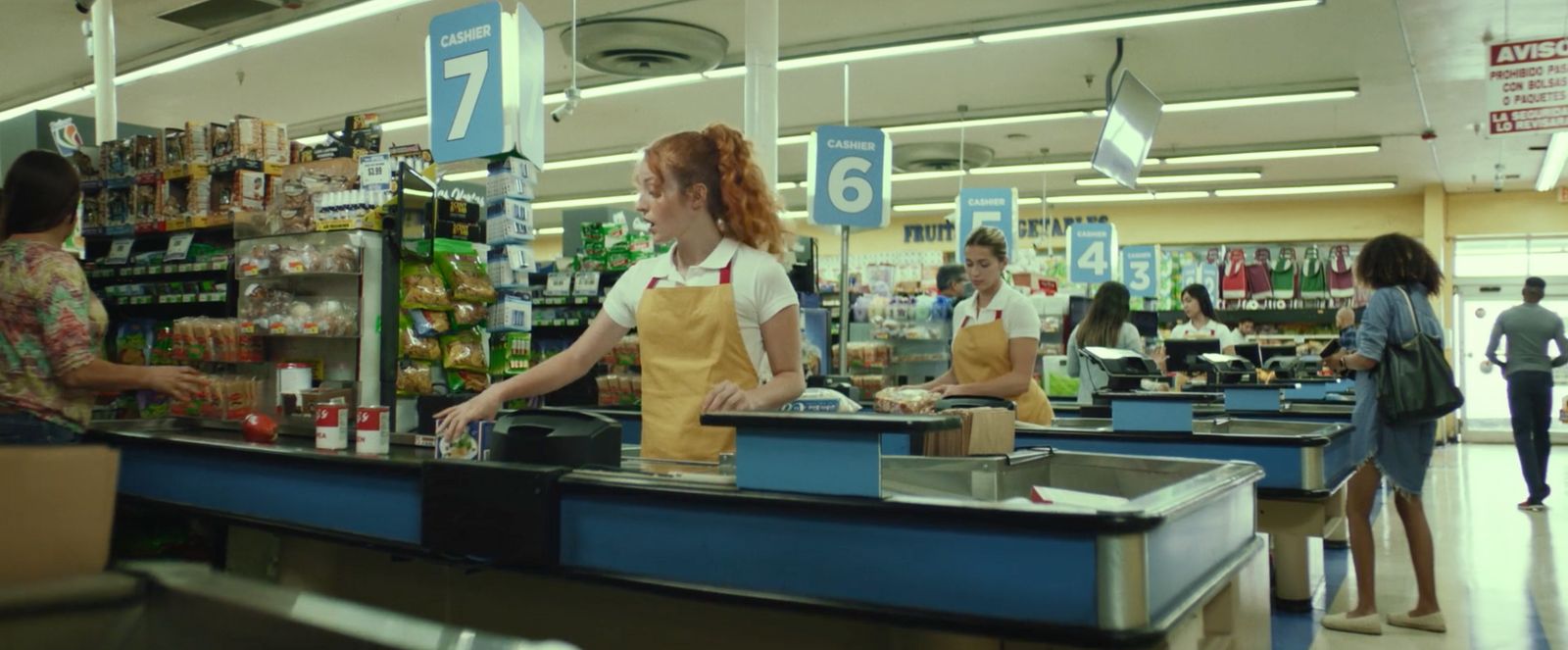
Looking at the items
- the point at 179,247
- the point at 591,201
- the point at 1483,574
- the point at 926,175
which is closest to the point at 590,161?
the point at 591,201

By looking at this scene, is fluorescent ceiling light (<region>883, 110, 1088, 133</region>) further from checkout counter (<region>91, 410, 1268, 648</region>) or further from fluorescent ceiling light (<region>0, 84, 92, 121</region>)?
checkout counter (<region>91, 410, 1268, 648</region>)

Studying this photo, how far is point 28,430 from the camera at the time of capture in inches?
108

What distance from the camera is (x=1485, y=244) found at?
53.8ft

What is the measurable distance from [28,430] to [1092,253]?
34.0 feet

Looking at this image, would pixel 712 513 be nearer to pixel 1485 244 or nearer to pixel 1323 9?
pixel 1323 9

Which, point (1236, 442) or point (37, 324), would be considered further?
point (1236, 442)

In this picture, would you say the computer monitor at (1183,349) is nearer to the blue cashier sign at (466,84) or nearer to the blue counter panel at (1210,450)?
the blue counter panel at (1210,450)

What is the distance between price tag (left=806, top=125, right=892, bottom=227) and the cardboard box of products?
5554 mm

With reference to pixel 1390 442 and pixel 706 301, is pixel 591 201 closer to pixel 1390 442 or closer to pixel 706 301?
pixel 1390 442

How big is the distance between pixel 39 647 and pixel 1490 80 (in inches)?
339

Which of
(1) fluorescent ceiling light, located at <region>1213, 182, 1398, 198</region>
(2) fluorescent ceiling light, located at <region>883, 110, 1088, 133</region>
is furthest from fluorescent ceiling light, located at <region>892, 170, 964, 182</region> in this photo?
(1) fluorescent ceiling light, located at <region>1213, 182, 1398, 198</region>

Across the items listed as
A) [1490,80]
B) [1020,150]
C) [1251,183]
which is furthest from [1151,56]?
[1251,183]

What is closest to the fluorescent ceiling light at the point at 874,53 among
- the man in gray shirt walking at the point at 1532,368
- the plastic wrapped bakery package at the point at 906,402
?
the man in gray shirt walking at the point at 1532,368

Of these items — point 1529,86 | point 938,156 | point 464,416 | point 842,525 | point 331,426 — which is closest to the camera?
point 842,525
